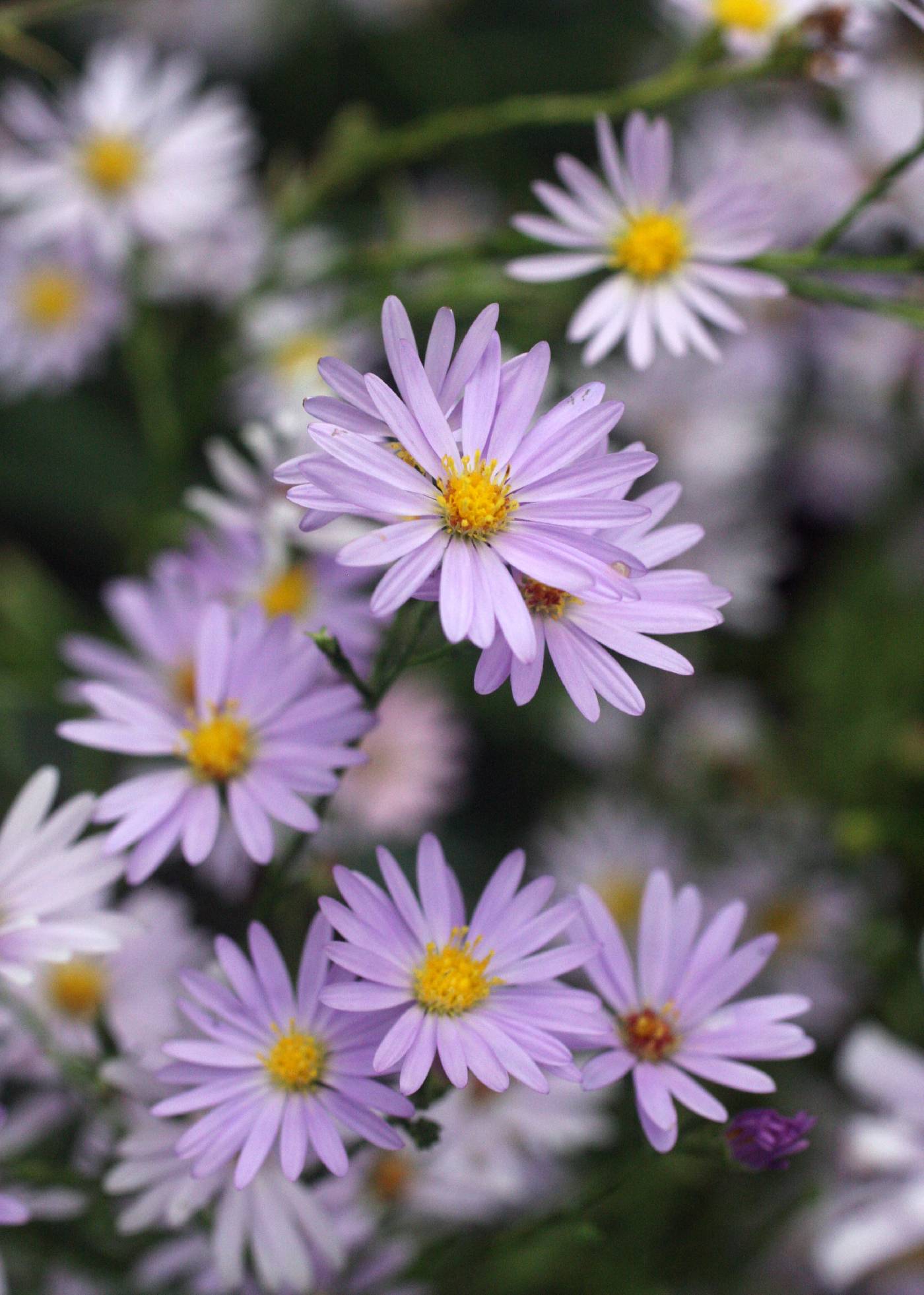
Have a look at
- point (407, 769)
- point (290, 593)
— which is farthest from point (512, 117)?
point (407, 769)

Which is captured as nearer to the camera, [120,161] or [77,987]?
[77,987]

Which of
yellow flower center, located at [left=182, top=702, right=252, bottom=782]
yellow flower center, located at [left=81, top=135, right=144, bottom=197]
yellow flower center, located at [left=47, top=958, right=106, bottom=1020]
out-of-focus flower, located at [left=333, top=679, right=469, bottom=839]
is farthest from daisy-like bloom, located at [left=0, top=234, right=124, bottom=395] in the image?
yellow flower center, located at [left=182, top=702, right=252, bottom=782]

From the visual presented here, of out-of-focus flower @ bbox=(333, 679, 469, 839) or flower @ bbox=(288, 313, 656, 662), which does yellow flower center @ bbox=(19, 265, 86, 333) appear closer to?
out-of-focus flower @ bbox=(333, 679, 469, 839)

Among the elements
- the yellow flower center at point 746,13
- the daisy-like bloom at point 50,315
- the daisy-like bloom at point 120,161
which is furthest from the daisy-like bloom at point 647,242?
the daisy-like bloom at point 50,315

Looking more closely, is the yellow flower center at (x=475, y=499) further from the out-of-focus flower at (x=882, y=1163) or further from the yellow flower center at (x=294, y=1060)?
the out-of-focus flower at (x=882, y=1163)

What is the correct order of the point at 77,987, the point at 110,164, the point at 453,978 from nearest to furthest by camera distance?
the point at 453,978, the point at 77,987, the point at 110,164

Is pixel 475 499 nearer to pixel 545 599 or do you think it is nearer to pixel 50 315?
pixel 545 599
